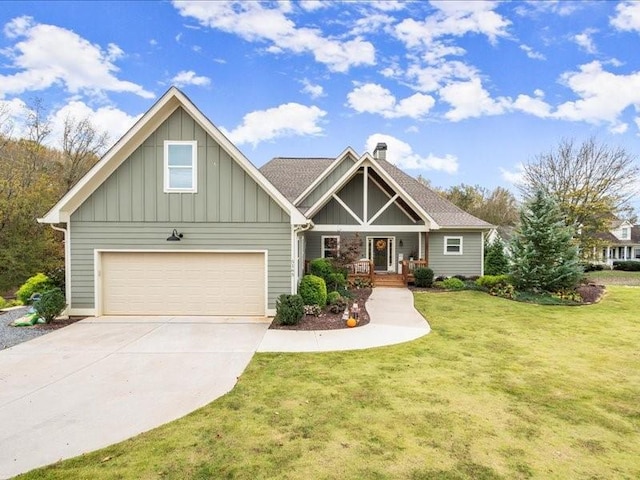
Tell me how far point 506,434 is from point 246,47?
17.8m

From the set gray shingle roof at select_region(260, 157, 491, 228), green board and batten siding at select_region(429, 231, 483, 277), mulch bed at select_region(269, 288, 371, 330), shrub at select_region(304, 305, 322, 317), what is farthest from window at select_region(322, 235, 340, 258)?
shrub at select_region(304, 305, 322, 317)

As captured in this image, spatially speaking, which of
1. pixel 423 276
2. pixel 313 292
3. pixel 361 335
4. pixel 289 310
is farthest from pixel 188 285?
pixel 423 276

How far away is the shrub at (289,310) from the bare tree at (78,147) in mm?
25402

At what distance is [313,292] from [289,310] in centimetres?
161

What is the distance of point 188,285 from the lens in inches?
413

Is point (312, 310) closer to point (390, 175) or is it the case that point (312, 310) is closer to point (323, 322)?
point (323, 322)

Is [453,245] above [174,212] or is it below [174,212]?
below

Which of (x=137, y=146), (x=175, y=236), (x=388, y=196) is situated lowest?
(x=175, y=236)

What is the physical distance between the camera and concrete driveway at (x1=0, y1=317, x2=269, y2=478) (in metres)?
4.15

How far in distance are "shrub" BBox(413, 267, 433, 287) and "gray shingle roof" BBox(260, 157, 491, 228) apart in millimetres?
2753

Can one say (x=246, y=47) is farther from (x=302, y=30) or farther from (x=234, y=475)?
(x=234, y=475)

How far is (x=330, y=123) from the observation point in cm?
2611

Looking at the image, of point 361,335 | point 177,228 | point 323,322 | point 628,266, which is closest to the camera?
point 361,335

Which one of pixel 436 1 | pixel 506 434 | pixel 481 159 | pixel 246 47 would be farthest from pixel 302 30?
pixel 481 159
